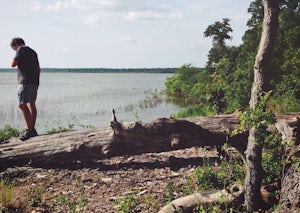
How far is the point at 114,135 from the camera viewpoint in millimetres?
7945

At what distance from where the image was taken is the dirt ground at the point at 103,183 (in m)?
5.82

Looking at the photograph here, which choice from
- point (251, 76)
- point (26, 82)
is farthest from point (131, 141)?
point (251, 76)

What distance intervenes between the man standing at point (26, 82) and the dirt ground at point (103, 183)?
48.5 inches

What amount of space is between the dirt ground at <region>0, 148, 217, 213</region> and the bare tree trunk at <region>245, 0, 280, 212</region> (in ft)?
4.80

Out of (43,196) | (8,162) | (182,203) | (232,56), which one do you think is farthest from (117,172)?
(232,56)

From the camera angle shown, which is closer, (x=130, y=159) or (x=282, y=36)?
(x=130, y=159)

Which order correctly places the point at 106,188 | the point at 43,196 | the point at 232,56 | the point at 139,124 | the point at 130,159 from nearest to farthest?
the point at 43,196 < the point at 106,188 < the point at 139,124 < the point at 130,159 < the point at 232,56

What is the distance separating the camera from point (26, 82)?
883 centimetres

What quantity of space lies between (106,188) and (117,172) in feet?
3.24

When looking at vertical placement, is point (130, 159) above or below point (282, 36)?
below

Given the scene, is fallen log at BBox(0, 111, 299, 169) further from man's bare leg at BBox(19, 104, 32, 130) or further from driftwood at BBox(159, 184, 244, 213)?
driftwood at BBox(159, 184, 244, 213)

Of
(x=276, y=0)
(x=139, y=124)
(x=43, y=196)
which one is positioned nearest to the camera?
(x=276, y=0)

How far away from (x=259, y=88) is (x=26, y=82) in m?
6.10

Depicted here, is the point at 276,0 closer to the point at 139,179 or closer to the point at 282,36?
the point at 139,179
